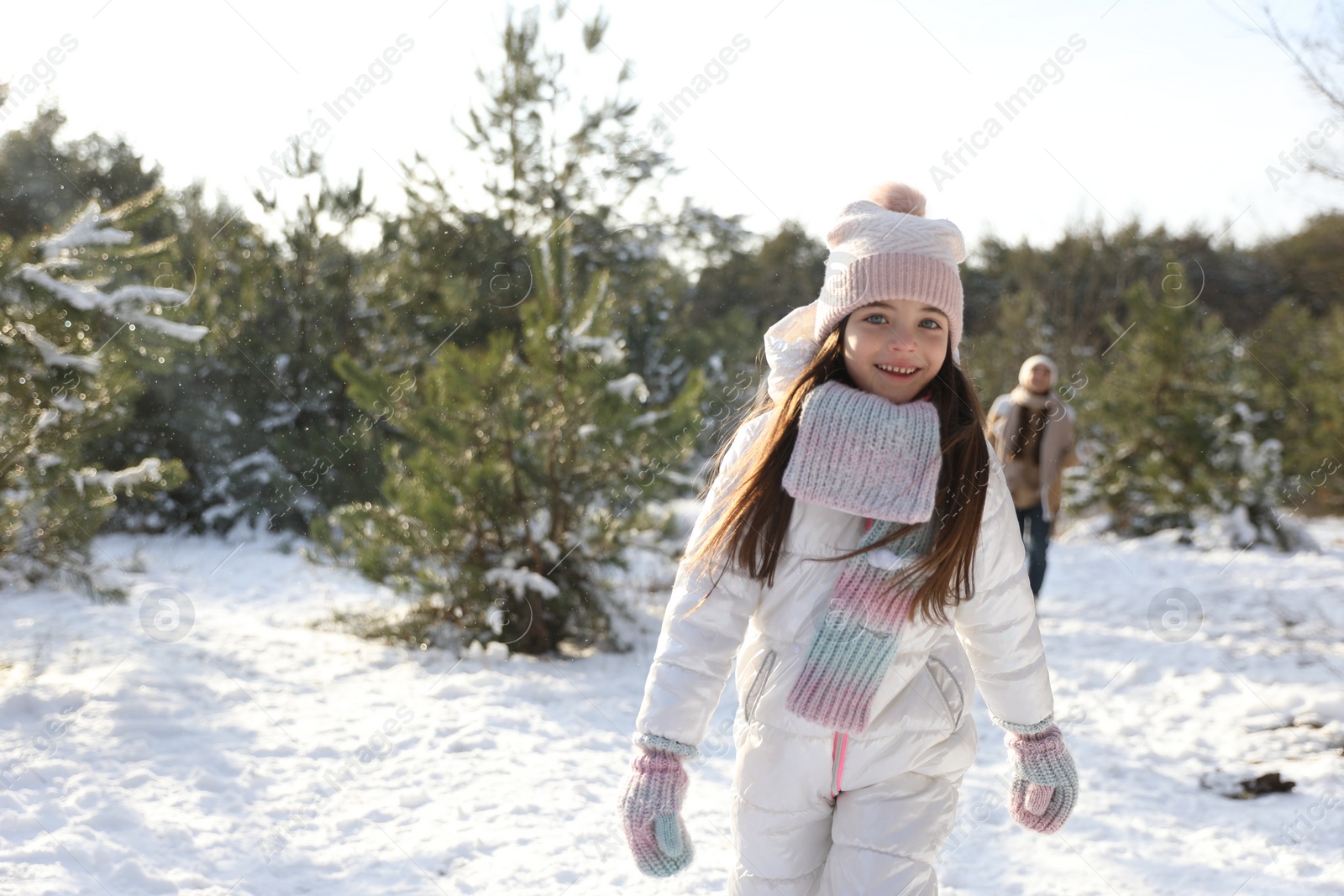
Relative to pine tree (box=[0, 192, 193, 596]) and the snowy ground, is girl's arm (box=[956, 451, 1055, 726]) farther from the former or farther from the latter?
pine tree (box=[0, 192, 193, 596])

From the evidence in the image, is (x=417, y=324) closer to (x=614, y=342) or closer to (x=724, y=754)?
(x=614, y=342)

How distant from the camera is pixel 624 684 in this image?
4938mm

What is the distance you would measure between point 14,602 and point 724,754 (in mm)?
4401

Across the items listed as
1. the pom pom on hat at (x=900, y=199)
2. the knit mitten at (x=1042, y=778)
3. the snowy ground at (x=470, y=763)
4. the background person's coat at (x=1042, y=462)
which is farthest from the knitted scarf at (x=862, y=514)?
the background person's coat at (x=1042, y=462)

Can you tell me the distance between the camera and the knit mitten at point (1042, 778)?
1.86 metres

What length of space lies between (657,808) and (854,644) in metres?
0.45

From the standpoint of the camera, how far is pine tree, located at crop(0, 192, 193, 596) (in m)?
3.65

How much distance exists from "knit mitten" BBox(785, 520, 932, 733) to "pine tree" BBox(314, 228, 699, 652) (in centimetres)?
338

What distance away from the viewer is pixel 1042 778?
1860 mm

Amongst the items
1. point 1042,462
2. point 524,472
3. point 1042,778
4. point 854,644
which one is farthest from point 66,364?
point 1042,462

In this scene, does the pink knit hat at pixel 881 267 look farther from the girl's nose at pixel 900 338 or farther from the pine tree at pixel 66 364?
the pine tree at pixel 66 364

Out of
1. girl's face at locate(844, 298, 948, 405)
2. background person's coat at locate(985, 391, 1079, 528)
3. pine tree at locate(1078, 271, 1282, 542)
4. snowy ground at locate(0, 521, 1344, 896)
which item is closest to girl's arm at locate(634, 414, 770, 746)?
girl's face at locate(844, 298, 948, 405)

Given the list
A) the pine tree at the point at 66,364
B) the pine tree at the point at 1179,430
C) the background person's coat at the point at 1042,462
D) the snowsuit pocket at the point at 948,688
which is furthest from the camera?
A: the pine tree at the point at 1179,430

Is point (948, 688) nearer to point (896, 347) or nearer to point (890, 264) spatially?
point (896, 347)
